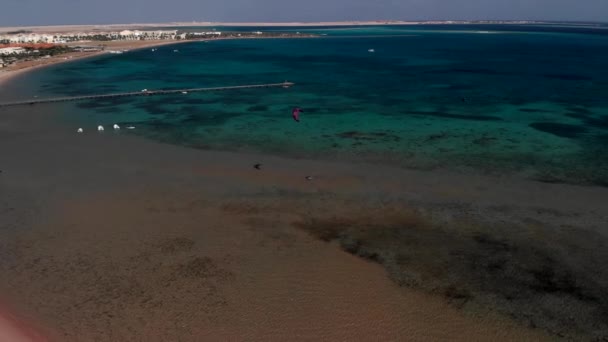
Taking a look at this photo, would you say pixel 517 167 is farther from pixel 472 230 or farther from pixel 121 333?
pixel 121 333

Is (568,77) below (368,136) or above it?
below

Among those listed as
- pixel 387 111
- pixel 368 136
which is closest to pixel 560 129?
pixel 387 111

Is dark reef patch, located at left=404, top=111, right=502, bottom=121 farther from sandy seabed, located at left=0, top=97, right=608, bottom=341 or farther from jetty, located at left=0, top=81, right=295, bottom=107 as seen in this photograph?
jetty, located at left=0, top=81, right=295, bottom=107

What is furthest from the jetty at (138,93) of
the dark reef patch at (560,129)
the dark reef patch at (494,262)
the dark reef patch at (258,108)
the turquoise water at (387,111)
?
the dark reef patch at (494,262)

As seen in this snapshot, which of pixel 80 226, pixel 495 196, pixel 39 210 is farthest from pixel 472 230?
pixel 39 210

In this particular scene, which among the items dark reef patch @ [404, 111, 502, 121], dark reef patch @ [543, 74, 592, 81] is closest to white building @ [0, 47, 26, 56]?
dark reef patch @ [404, 111, 502, 121]

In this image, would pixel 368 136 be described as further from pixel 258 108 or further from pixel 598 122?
pixel 598 122

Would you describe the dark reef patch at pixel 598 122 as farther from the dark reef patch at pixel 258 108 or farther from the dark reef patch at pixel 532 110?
the dark reef patch at pixel 258 108
